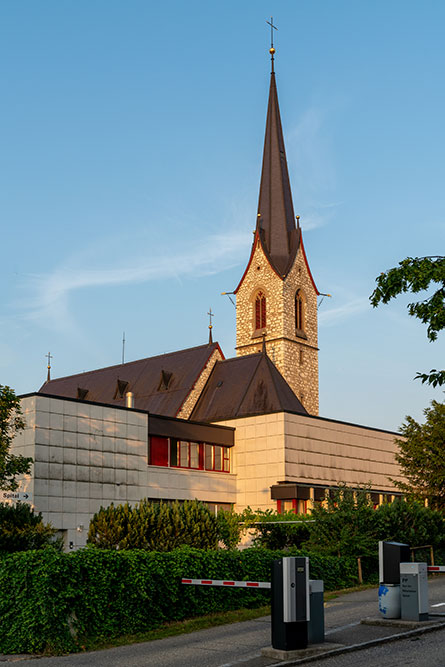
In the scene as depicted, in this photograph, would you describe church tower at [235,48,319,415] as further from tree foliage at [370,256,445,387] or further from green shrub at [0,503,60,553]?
tree foliage at [370,256,445,387]

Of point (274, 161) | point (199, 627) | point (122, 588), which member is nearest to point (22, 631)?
point (122, 588)

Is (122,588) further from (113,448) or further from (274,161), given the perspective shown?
(274,161)

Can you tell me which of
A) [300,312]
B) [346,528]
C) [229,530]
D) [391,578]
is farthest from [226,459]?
[391,578]

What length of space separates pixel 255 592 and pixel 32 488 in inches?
781

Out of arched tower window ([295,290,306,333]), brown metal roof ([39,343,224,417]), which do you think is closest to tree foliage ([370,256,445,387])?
brown metal roof ([39,343,224,417])

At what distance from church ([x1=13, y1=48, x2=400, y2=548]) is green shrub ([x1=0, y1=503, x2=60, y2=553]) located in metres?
10.5

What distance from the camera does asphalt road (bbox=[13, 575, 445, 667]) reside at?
1195 centimetres

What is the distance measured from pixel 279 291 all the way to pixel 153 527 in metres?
50.2

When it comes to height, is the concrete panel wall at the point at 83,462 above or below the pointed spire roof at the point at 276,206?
below

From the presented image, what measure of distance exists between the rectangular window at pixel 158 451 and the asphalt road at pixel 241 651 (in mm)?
26747

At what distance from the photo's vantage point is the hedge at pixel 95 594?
45.5 ft

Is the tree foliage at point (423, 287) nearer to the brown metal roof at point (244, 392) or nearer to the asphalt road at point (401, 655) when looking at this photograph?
the asphalt road at point (401, 655)

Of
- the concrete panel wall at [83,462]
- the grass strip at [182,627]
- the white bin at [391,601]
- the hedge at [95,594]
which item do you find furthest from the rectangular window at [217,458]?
the white bin at [391,601]

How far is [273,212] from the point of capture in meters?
78.2
